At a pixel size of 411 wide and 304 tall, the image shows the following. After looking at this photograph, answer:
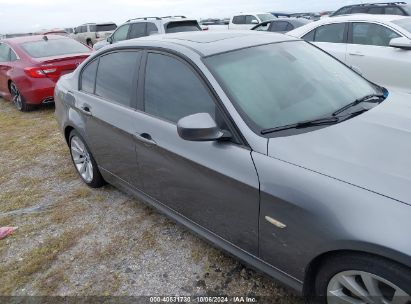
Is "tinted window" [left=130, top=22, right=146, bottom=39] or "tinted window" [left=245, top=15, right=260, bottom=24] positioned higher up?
"tinted window" [left=130, top=22, right=146, bottom=39]

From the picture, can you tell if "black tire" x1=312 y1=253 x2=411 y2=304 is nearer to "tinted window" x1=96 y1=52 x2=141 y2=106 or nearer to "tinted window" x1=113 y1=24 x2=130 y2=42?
"tinted window" x1=96 y1=52 x2=141 y2=106

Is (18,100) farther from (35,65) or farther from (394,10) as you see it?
(394,10)

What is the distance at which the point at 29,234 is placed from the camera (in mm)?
3377

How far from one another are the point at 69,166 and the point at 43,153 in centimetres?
78

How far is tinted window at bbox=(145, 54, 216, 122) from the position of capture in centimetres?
251

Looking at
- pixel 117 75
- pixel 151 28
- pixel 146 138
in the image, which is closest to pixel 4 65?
pixel 151 28

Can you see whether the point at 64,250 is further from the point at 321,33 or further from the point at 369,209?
the point at 321,33

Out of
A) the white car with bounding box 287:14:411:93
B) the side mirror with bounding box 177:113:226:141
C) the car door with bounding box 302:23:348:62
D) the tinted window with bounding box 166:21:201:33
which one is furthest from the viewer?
the tinted window with bounding box 166:21:201:33

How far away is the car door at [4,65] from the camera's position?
7.74 m

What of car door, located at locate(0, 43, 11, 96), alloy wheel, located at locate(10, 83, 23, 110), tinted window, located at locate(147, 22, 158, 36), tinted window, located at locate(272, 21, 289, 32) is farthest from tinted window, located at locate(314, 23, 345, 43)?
tinted window, located at locate(272, 21, 289, 32)

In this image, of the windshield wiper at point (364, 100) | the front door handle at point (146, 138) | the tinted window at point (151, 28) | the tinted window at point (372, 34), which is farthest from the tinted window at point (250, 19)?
the front door handle at point (146, 138)

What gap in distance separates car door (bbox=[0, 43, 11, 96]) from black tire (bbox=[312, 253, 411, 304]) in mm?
7617

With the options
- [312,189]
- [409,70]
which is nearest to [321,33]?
[409,70]

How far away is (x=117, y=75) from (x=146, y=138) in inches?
30.7
